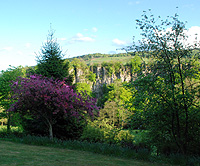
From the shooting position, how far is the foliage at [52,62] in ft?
52.8

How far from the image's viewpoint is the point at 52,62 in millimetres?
16094

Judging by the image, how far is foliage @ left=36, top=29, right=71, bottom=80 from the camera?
1609 cm

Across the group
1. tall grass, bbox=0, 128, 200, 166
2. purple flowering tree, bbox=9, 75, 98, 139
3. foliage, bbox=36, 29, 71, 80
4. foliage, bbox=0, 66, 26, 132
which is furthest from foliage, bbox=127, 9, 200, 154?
foliage, bbox=0, 66, 26, 132

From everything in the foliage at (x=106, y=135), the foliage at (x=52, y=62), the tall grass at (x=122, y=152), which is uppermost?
the foliage at (x=52, y=62)

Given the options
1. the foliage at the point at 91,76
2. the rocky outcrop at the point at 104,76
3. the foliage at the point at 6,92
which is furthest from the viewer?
the rocky outcrop at the point at 104,76

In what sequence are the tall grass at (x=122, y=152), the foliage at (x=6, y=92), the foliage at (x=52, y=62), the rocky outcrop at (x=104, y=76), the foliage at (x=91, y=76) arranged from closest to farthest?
the tall grass at (x=122, y=152), the foliage at (x=52, y=62), the foliage at (x=6, y=92), the foliage at (x=91, y=76), the rocky outcrop at (x=104, y=76)

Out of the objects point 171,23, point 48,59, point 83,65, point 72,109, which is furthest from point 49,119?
point 83,65

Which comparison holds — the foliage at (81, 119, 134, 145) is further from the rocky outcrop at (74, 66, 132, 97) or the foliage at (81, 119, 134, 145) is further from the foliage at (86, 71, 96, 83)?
the rocky outcrop at (74, 66, 132, 97)

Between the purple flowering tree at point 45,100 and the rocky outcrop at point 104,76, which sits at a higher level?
the rocky outcrop at point 104,76

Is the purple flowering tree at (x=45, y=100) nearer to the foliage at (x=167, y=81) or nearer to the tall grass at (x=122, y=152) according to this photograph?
the tall grass at (x=122, y=152)

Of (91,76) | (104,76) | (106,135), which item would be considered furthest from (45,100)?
(104,76)

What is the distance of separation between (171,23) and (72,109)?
6796mm

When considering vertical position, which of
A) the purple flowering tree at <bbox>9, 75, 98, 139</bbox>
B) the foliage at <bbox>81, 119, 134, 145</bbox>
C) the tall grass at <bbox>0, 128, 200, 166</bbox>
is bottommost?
the foliage at <bbox>81, 119, 134, 145</bbox>

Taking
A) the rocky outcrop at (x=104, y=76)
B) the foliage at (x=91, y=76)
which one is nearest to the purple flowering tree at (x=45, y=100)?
Answer: the foliage at (x=91, y=76)
